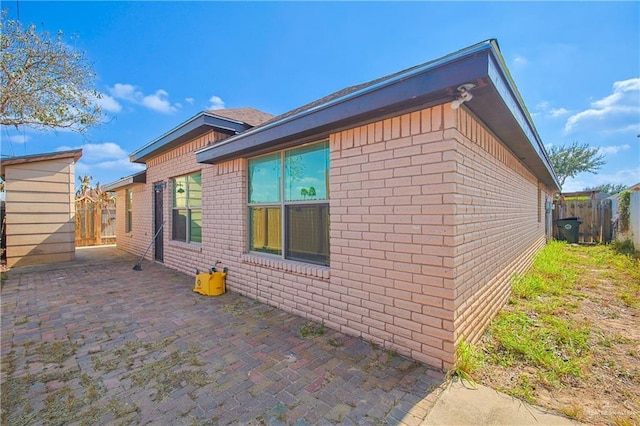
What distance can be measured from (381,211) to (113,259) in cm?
942

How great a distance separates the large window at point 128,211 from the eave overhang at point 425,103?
335 inches

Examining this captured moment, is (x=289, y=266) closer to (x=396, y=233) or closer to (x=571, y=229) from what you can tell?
(x=396, y=233)

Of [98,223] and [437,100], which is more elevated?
[437,100]

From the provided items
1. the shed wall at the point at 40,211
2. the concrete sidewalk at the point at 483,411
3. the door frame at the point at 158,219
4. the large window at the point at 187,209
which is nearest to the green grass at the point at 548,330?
the concrete sidewalk at the point at 483,411

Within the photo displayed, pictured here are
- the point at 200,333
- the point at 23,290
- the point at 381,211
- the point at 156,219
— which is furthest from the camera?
the point at 156,219

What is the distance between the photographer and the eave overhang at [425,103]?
2.05m

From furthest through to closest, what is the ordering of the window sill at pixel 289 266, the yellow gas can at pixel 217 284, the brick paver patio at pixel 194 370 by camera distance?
the yellow gas can at pixel 217 284 < the window sill at pixel 289 266 < the brick paver patio at pixel 194 370

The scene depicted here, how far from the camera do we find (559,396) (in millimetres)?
2109

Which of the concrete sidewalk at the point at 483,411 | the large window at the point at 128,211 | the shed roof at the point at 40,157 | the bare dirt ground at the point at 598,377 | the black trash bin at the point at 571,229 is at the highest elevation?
the shed roof at the point at 40,157

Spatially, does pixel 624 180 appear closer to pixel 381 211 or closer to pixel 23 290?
pixel 381 211

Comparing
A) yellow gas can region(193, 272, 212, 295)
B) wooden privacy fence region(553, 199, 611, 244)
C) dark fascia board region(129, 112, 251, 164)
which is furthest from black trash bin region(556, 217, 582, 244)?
yellow gas can region(193, 272, 212, 295)

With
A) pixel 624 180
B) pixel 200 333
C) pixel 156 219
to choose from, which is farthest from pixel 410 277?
pixel 624 180

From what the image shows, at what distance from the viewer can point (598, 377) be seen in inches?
92.9

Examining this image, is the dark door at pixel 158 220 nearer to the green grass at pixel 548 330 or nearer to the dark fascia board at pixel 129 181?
the dark fascia board at pixel 129 181
